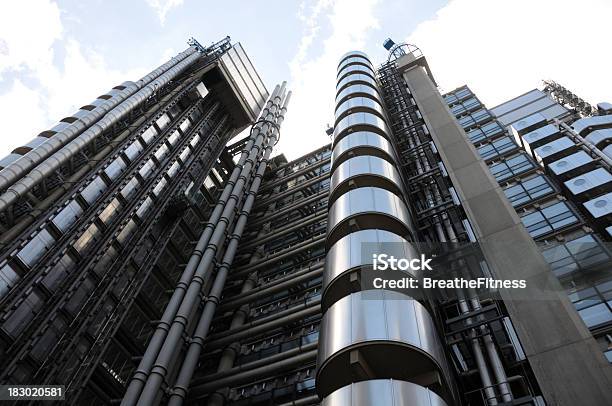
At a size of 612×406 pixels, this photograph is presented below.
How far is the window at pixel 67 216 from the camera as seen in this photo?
26531 mm

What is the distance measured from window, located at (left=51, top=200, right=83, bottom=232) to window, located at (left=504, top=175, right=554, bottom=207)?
2326 cm

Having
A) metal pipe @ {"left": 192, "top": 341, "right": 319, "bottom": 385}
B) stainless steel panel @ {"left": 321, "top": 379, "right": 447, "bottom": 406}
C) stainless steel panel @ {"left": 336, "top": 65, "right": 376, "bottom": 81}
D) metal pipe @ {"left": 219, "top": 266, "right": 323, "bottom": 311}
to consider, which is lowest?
stainless steel panel @ {"left": 321, "top": 379, "right": 447, "bottom": 406}

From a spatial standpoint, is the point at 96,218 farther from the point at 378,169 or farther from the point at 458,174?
the point at 458,174

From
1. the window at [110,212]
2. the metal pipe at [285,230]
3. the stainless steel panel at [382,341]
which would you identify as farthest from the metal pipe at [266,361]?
the window at [110,212]

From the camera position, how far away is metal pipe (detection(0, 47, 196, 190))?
23.5 meters

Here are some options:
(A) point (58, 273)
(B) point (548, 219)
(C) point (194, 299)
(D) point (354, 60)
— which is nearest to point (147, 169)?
(A) point (58, 273)

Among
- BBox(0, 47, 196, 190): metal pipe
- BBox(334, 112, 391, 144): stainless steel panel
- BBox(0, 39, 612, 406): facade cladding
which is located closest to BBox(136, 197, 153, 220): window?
BBox(0, 39, 612, 406): facade cladding

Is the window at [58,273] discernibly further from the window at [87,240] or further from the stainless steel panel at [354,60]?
the stainless steel panel at [354,60]

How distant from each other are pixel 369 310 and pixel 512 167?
17861mm

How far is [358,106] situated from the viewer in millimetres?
31766

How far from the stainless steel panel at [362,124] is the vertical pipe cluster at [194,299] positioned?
28.0 feet

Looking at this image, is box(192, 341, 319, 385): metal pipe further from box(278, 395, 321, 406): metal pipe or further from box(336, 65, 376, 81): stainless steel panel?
box(336, 65, 376, 81): stainless steel panel

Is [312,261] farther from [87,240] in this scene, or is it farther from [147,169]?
[147,169]

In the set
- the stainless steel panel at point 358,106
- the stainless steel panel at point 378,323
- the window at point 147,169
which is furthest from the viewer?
the window at point 147,169
